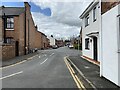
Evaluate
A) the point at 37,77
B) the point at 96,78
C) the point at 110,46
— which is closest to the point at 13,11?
the point at 37,77

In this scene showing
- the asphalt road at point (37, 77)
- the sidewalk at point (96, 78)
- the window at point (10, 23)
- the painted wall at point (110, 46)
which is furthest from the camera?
the window at point (10, 23)

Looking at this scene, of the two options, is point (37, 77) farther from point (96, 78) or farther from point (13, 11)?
point (13, 11)

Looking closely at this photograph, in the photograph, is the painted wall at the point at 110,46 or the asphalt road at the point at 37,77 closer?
the painted wall at the point at 110,46

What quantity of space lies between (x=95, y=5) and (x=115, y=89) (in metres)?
14.5

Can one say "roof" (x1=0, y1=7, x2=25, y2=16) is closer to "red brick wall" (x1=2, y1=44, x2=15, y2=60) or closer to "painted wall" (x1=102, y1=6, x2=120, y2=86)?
"red brick wall" (x1=2, y1=44, x2=15, y2=60)

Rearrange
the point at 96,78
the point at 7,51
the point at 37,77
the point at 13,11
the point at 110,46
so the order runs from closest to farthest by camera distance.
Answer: the point at 110,46 → the point at 96,78 → the point at 37,77 → the point at 7,51 → the point at 13,11

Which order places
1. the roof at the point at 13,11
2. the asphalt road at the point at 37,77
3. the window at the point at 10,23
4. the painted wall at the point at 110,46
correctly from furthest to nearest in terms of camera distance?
the roof at the point at 13,11, the window at the point at 10,23, the asphalt road at the point at 37,77, the painted wall at the point at 110,46

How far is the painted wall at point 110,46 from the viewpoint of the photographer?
10296 mm

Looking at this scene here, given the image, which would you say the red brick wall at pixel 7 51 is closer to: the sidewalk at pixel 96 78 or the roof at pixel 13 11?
the roof at pixel 13 11

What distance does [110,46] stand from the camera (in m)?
11.4

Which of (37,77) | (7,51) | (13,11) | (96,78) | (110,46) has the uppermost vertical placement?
(13,11)

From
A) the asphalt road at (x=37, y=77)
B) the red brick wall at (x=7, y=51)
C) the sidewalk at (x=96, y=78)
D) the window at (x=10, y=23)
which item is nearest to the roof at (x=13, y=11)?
the window at (x=10, y=23)

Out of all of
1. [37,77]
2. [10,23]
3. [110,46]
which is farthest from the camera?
[10,23]

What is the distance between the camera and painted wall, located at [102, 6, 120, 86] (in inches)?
405
